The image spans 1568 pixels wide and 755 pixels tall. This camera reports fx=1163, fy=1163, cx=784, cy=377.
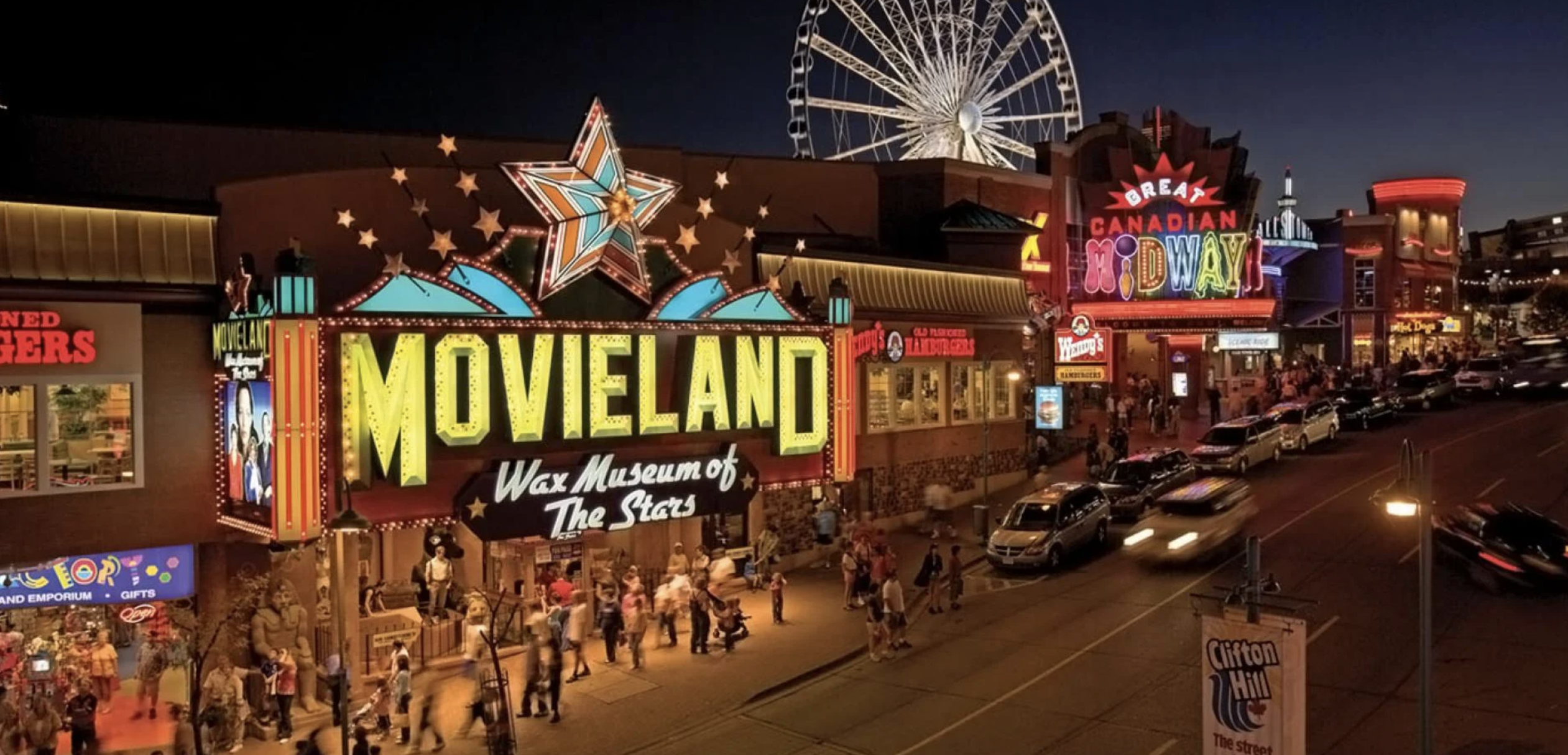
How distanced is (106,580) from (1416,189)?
298 feet

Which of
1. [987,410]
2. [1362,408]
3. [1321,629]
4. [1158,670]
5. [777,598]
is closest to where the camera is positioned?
[1158,670]

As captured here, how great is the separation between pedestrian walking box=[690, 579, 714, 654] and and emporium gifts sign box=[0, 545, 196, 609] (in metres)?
8.87

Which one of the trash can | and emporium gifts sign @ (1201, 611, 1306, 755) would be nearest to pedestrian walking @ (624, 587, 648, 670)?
the trash can

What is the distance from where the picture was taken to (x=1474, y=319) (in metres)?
116

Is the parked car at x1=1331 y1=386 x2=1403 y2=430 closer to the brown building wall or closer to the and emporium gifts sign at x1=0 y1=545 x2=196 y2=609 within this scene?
the brown building wall

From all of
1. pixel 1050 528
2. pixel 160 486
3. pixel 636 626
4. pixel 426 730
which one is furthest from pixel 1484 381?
pixel 160 486

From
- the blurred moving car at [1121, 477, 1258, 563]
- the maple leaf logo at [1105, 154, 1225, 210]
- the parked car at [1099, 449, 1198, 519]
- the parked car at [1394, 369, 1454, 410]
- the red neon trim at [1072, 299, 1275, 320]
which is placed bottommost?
the blurred moving car at [1121, 477, 1258, 563]

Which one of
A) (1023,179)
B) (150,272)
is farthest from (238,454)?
(1023,179)

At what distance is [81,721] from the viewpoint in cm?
1745

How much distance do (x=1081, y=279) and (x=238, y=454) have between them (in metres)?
38.9

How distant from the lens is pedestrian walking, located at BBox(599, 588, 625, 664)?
73.8 ft

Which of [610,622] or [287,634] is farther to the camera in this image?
[610,622]

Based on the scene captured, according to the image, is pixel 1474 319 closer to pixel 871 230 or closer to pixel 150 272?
pixel 871 230

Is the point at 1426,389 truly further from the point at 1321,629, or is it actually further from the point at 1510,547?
the point at 1321,629
